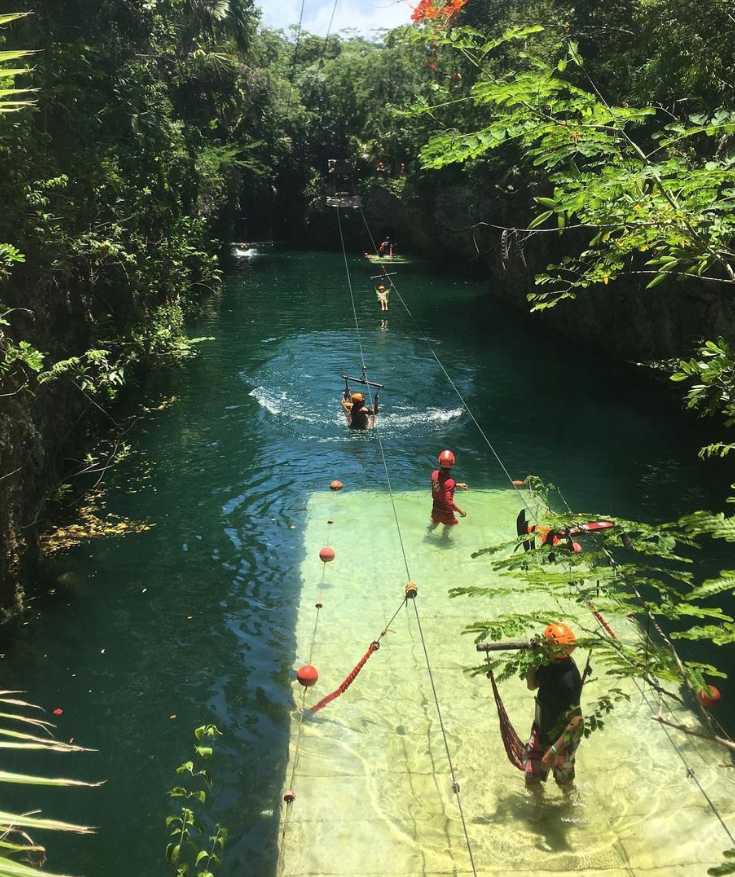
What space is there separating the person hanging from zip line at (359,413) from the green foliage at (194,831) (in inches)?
360

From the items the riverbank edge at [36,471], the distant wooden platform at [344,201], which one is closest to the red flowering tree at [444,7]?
the distant wooden platform at [344,201]

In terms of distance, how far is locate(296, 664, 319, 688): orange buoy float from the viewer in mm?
6590

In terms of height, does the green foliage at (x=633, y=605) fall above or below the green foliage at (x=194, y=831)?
above

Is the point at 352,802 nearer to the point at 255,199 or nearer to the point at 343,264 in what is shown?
the point at 343,264

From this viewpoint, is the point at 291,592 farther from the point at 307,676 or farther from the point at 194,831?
the point at 194,831

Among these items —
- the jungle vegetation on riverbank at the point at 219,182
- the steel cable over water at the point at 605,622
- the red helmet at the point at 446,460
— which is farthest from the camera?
the red helmet at the point at 446,460

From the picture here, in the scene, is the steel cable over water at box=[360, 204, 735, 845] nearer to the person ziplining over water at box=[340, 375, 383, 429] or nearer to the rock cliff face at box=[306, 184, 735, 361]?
the person ziplining over water at box=[340, 375, 383, 429]

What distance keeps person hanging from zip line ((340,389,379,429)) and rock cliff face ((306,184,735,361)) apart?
4270 millimetres

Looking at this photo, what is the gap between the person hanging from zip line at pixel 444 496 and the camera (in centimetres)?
937

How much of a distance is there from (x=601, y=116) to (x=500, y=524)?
711 centimetres

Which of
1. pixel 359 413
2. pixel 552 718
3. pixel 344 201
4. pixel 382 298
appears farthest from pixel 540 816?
pixel 344 201


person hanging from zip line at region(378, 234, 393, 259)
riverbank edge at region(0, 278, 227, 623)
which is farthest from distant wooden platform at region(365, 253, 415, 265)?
riverbank edge at region(0, 278, 227, 623)

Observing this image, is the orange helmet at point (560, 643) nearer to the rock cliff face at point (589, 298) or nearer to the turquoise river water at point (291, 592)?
the turquoise river water at point (291, 592)

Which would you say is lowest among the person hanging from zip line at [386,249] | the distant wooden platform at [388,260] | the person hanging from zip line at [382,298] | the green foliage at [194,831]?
the green foliage at [194,831]
